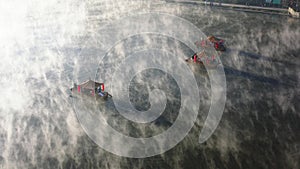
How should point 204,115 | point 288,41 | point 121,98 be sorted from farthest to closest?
point 288,41
point 121,98
point 204,115

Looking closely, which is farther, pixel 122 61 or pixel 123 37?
pixel 123 37

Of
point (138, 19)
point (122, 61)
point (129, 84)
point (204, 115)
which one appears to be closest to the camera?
point (204, 115)

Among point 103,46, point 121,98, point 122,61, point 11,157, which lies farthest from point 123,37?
point 11,157

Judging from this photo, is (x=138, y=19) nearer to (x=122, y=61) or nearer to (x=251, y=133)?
(x=122, y=61)

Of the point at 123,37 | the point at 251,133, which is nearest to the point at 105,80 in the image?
the point at 123,37

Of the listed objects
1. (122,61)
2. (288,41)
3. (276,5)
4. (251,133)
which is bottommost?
(251,133)

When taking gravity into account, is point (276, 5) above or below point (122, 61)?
above
